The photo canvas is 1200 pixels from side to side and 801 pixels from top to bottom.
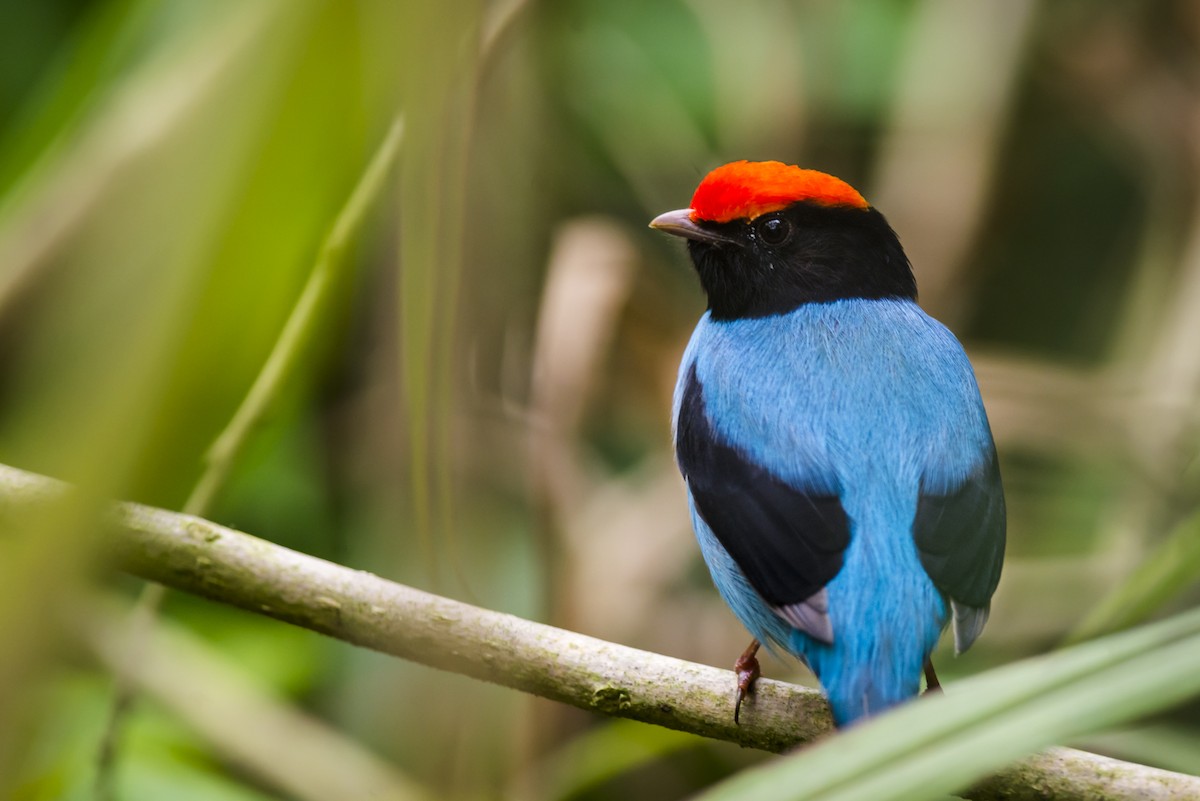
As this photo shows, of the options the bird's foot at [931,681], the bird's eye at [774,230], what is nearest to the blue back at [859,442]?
the bird's eye at [774,230]

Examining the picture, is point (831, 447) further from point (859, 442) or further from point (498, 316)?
point (498, 316)

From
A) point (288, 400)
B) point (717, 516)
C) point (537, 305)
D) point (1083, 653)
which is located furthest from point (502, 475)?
point (1083, 653)

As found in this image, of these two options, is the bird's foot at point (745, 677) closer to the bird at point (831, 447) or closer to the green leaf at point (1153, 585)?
the bird at point (831, 447)

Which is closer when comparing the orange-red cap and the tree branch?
the tree branch

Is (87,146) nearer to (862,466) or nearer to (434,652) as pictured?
(434,652)

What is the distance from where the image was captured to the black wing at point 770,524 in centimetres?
232

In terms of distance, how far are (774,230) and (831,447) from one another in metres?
0.84

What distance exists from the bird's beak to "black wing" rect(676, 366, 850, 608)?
2.57ft

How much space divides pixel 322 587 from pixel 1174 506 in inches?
129

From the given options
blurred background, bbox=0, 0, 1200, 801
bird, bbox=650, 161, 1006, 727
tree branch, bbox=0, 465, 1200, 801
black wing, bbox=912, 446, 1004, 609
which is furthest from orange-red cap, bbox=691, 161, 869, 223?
tree branch, bbox=0, 465, 1200, 801

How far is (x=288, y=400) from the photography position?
274 cm

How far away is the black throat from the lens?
3.05 meters

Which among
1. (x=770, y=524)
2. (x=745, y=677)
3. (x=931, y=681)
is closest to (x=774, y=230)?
(x=770, y=524)

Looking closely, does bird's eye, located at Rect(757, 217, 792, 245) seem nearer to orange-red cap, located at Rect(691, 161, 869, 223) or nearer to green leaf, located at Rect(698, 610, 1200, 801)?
orange-red cap, located at Rect(691, 161, 869, 223)
